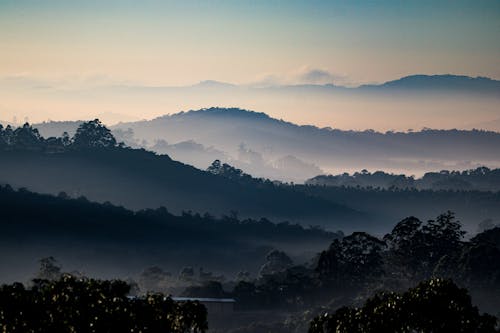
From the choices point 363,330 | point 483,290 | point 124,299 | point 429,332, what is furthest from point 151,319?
point 483,290

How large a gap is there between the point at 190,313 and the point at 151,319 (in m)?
3.12

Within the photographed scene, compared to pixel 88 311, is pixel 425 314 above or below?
above

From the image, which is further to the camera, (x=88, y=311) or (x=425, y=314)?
(x=425, y=314)

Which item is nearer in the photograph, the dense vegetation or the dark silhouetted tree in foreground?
the dense vegetation

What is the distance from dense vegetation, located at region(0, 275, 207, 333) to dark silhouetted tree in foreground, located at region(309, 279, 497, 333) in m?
10.9

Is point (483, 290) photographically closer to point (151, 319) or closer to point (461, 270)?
point (461, 270)

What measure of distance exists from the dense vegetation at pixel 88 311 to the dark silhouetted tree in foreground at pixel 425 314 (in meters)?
10.9

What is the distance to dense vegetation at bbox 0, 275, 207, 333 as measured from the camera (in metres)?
67.1

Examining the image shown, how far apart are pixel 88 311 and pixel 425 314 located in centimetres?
2165

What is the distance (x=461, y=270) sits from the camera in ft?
617

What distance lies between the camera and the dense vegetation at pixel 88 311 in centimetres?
6712

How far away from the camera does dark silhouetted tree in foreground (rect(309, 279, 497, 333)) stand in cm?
6881

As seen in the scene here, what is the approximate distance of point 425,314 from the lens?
69.2 metres

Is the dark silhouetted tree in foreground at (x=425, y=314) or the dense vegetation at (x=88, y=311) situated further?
the dark silhouetted tree in foreground at (x=425, y=314)
